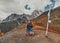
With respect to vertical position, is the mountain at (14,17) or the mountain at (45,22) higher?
the mountain at (14,17)

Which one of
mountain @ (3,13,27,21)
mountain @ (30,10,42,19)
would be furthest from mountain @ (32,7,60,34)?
mountain @ (3,13,27,21)

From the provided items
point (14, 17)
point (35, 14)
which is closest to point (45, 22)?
point (35, 14)

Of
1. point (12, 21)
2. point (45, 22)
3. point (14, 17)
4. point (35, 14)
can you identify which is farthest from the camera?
point (14, 17)

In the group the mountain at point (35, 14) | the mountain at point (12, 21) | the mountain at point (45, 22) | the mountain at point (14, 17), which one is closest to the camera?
the mountain at point (45, 22)

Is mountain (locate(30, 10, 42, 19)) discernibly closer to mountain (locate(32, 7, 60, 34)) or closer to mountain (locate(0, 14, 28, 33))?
mountain (locate(32, 7, 60, 34))

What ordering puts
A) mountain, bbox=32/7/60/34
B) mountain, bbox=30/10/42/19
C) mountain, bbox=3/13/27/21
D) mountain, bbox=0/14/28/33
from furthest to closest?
1. mountain, bbox=3/13/27/21
2. mountain, bbox=30/10/42/19
3. mountain, bbox=0/14/28/33
4. mountain, bbox=32/7/60/34

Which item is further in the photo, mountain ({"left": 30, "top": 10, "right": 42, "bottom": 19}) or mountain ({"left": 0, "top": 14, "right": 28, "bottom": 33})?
mountain ({"left": 30, "top": 10, "right": 42, "bottom": 19})

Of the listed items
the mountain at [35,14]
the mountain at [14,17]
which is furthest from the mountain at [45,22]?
the mountain at [14,17]

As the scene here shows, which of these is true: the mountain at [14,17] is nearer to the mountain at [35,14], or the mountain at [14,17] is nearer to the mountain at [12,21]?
the mountain at [12,21]

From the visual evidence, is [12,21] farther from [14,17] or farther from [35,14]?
[35,14]

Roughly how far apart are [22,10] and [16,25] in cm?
153

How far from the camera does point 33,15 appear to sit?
18.8 meters

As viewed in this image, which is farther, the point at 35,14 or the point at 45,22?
the point at 35,14

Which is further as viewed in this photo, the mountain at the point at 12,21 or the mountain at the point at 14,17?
the mountain at the point at 14,17
